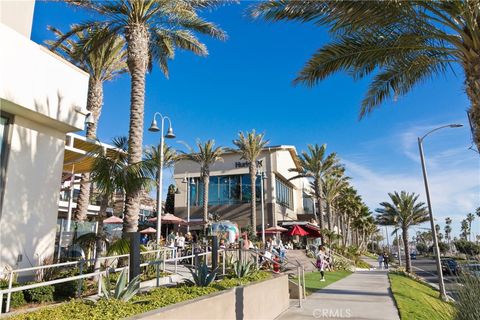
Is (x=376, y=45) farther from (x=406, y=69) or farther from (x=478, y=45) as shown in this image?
(x=478, y=45)

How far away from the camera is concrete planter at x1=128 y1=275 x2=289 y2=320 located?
18.8 ft

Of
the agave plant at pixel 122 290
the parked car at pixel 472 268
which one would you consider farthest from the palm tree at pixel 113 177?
the parked car at pixel 472 268

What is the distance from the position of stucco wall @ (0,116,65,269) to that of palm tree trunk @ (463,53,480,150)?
34.2 feet

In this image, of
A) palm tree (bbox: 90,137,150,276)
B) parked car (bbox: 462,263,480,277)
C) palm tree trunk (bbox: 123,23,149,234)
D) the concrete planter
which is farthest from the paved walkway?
palm tree trunk (bbox: 123,23,149,234)

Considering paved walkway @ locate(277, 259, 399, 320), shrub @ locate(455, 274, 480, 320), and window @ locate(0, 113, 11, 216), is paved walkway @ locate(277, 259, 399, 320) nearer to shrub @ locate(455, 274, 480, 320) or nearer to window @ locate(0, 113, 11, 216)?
shrub @ locate(455, 274, 480, 320)

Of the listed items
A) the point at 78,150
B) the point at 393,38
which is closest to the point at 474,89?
the point at 393,38

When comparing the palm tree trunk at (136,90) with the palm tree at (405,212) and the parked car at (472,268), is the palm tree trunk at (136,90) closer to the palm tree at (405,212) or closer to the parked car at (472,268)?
the parked car at (472,268)

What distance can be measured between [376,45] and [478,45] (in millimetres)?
2395

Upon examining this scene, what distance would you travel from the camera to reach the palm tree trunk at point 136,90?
38.3 feet

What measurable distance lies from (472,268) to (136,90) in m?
10.4

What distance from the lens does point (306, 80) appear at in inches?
410

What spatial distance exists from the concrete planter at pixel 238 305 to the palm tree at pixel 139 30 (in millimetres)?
4448

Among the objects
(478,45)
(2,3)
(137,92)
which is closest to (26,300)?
(137,92)

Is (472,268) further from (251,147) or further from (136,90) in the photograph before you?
(251,147)
